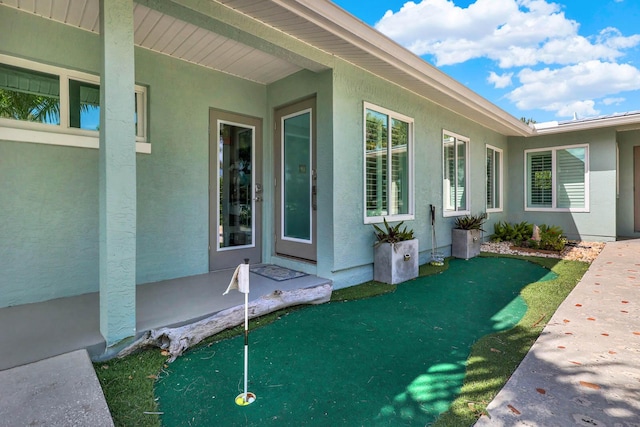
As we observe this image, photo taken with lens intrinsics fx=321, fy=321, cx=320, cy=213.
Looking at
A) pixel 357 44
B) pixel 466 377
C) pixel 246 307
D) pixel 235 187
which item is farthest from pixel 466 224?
pixel 246 307

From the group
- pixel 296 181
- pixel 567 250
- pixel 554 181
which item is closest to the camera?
pixel 296 181

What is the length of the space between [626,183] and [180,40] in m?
11.3

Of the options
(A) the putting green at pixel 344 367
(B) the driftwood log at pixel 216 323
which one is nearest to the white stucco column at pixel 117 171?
(B) the driftwood log at pixel 216 323

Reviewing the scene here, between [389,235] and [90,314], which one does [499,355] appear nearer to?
[389,235]

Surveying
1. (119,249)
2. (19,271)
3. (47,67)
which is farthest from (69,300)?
(47,67)

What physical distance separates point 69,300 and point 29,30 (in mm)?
2783

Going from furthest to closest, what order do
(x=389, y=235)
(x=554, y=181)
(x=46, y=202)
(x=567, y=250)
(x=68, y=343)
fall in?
(x=554, y=181) → (x=567, y=250) → (x=389, y=235) → (x=46, y=202) → (x=68, y=343)

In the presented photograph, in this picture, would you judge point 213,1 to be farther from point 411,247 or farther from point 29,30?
point 411,247

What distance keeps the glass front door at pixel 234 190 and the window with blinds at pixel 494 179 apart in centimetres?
664

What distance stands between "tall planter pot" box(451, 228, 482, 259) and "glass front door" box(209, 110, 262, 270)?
4.22 metres

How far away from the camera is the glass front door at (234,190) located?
4695mm

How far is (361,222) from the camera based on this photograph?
4.76 m

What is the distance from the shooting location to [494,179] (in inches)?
361

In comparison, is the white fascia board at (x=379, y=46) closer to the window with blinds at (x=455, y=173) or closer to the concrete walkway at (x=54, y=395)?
the window with blinds at (x=455, y=173)
